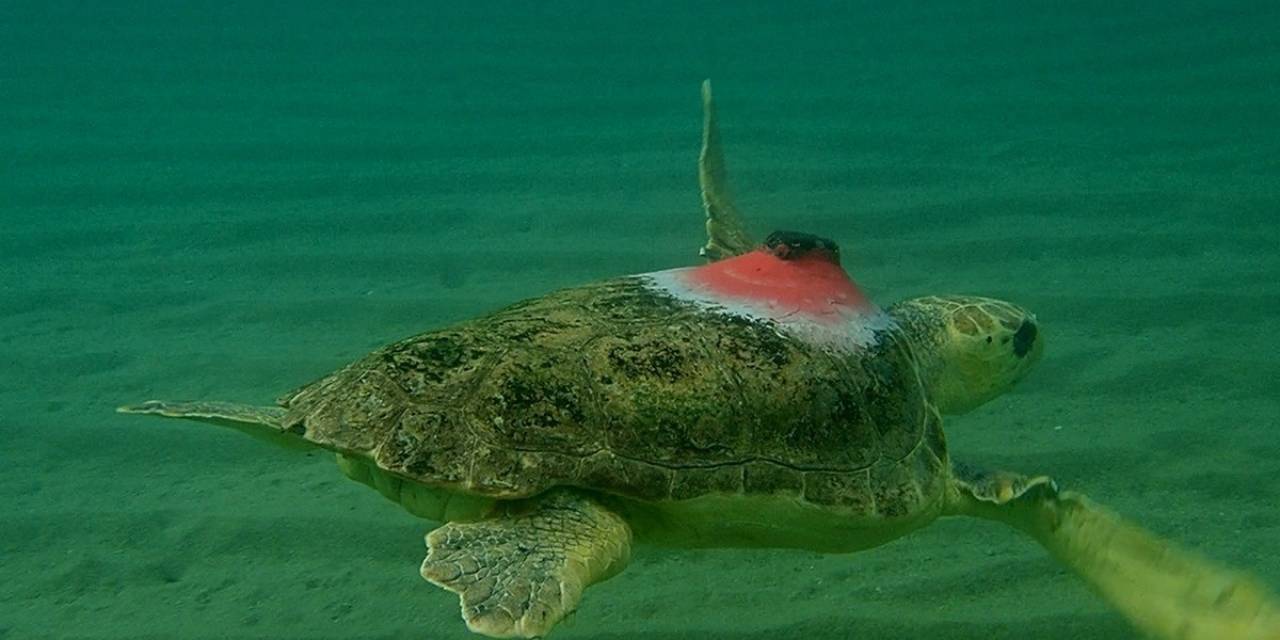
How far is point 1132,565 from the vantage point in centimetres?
225

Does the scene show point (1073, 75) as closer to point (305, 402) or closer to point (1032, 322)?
point (1032, 322)

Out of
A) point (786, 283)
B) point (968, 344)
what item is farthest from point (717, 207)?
point (786, 283)

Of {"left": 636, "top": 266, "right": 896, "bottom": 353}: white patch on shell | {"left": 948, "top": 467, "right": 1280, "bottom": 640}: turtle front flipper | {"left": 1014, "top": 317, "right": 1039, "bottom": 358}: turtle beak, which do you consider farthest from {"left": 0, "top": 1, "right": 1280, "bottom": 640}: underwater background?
{"left": 636, "top": 266, "right": 896, "bottom": 353}: white patch on shell

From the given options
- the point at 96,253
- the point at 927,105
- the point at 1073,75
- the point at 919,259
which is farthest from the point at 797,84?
the point at 96,253

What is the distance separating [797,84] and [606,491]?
11.1m

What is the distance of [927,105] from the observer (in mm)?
10438

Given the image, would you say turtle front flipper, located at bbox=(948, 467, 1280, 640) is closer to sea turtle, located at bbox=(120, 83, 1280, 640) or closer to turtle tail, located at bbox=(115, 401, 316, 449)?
sea turtle, located at bbox=(120, 83, 1280, 640)

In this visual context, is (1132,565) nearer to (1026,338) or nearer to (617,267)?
(1026,338)

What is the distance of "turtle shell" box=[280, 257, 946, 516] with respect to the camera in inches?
81.4

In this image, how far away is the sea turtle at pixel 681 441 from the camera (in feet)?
6.64

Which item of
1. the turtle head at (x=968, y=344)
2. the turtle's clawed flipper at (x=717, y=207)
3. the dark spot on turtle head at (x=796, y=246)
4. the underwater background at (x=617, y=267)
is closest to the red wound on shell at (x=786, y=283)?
the dark spot on turtle head at (x=796, y=246)

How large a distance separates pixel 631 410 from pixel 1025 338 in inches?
60.9

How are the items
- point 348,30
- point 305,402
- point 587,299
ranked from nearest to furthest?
point 305,402 → point 587,299 → point 348,30

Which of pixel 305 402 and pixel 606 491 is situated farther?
pixel 305 402
